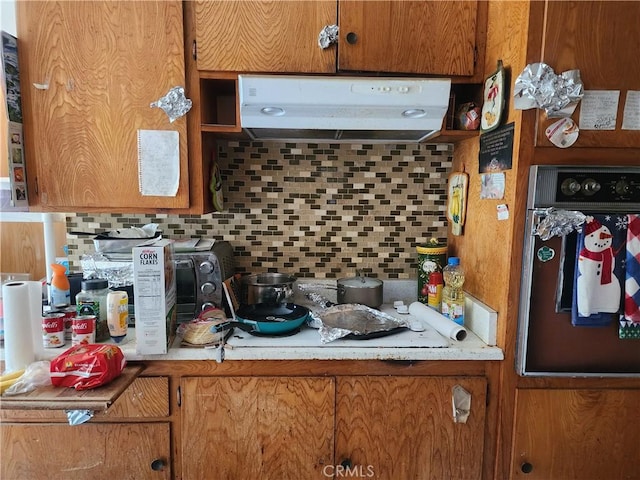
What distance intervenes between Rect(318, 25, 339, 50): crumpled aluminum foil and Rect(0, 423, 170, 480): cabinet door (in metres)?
1.34

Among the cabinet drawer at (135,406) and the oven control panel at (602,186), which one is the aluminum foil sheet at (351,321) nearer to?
Answer: the cabinet drawer at (135,406)

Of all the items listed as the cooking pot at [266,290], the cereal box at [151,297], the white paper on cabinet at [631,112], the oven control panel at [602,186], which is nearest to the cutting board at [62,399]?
the cereal box at [151,297]

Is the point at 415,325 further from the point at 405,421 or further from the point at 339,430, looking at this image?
the point at 339,430

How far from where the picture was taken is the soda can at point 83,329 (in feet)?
3.71

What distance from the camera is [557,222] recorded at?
1.09 m

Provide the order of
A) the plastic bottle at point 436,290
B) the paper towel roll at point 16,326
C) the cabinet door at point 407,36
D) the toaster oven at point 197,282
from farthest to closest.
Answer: the plastic bottle at point 436,290 < the toaster oven at point 197,282 < the cabinet door at point 407,36 < the paper towel roll at point 16,326

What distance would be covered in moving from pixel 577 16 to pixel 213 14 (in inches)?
43.6

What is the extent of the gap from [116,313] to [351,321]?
780 mm

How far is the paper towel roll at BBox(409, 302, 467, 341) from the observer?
4.03ft

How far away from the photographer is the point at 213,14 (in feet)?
4.12

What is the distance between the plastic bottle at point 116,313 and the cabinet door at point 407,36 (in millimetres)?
1054

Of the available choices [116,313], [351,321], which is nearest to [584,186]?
[351,321]

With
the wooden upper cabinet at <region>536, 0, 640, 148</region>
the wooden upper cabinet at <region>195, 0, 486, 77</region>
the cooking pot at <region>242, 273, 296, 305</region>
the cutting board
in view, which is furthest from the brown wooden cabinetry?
the wooden upper cabinet at <region>536, 0, 640, 148</region>

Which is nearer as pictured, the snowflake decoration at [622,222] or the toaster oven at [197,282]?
the snowflake decoration at [622,222]
